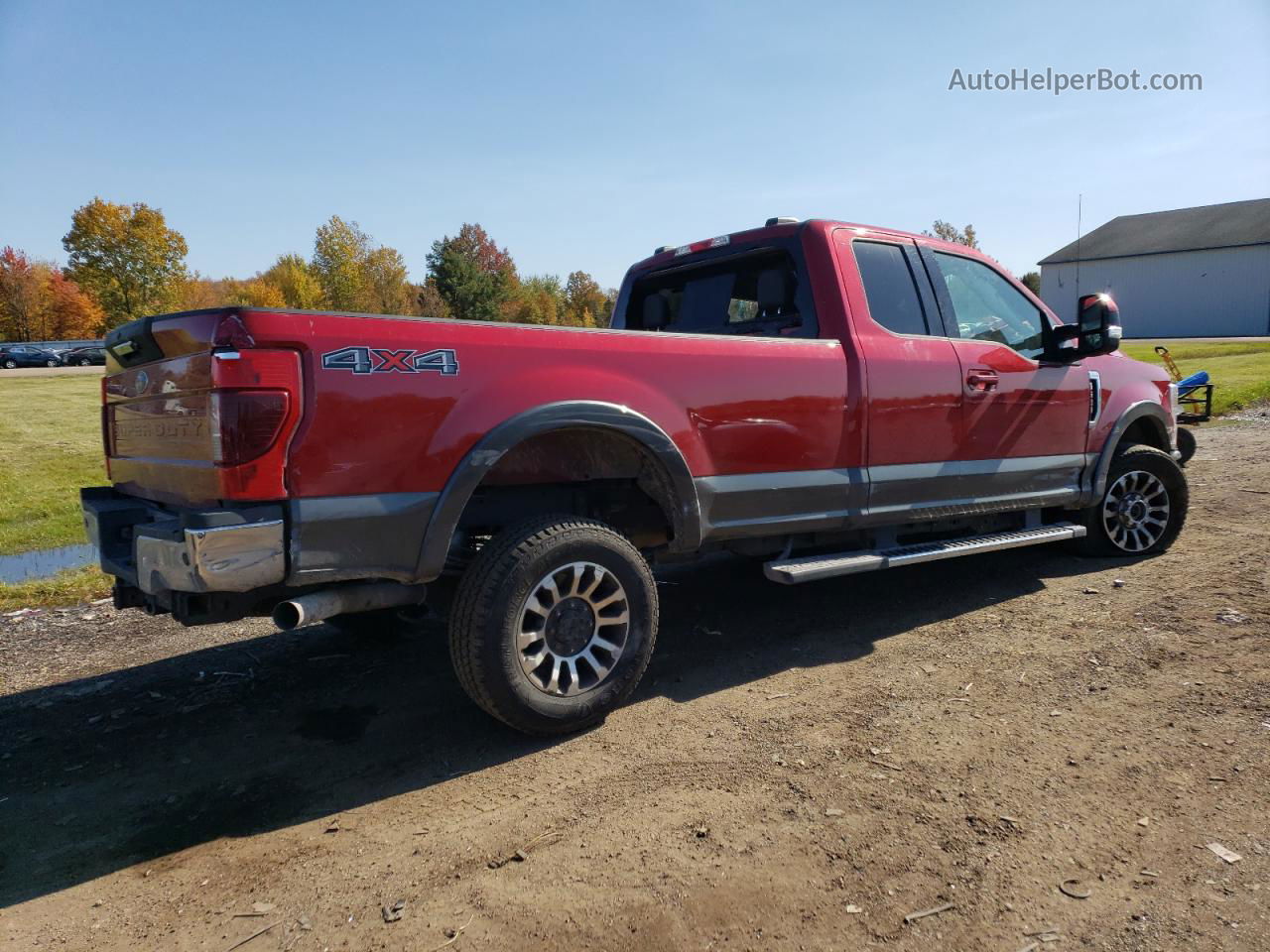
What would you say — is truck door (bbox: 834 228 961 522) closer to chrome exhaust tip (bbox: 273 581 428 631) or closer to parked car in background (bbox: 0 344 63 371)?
chrome exhaust tip (bbox: 273 581 428 631)

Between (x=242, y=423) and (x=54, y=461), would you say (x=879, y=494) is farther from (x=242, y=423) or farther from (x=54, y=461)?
(x=54, y=461)

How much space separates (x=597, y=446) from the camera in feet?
12.1

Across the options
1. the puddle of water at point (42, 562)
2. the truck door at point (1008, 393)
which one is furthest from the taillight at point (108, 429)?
the truck door at point (1008, 393)

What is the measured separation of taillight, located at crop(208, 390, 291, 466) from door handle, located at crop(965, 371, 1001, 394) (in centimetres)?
364

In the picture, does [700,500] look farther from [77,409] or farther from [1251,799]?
[77,409]

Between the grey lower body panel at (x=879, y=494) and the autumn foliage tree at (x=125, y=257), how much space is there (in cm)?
5075

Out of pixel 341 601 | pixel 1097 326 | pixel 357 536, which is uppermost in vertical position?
pixel 1097 326

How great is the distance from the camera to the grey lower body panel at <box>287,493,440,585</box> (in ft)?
9.22

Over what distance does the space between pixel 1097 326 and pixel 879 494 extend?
6.41 ft

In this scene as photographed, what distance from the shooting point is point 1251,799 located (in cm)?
273

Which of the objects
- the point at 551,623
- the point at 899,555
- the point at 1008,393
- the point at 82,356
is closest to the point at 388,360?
the point at 551,623

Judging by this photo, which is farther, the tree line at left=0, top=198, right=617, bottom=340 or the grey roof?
the grey roof

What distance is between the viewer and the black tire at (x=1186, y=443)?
9039 mm

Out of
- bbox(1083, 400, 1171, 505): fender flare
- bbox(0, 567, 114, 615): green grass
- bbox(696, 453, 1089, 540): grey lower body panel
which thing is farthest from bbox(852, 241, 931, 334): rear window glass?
bbox(0, 567, 114, 615): green grass
